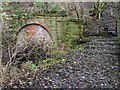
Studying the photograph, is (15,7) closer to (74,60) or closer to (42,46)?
(42,46)

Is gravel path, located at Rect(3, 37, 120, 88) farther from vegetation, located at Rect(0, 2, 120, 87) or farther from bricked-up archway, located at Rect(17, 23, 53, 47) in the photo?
bricked-up archway, located at Rect(17, 23, 53, 47)

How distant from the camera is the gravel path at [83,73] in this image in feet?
15.0

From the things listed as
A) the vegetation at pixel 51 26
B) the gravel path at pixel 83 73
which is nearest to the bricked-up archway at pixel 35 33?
the vegetation at pixel 51 26

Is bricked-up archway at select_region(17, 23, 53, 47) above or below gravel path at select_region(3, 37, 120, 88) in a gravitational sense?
above

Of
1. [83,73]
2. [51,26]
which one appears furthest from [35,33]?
[83,73]

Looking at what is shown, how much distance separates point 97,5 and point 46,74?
406cm

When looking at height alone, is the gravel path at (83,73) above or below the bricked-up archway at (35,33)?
below

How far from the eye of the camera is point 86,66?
5406 millimetres

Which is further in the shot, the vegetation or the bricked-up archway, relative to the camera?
the bricked-up archway

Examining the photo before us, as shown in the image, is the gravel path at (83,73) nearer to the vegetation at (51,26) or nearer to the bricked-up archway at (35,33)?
the vegetation at (51,26)

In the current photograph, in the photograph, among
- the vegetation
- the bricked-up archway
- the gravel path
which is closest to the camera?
the gravel path

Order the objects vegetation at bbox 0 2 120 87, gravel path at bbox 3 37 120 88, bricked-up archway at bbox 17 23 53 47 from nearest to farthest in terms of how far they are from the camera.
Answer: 1. gravel path at bbox 3 37 120 88
2. vegetation at bbox 0 2 120 87
3. bricked-up archway at bbox 17 23 53 47

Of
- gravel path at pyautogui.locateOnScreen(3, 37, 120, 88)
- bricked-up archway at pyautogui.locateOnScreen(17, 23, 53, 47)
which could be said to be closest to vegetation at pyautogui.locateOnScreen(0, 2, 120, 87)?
bricked-up archway at pyautogui.locateOnScreen(17, 23, 53, 47)

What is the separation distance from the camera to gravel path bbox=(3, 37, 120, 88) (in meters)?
4.56
